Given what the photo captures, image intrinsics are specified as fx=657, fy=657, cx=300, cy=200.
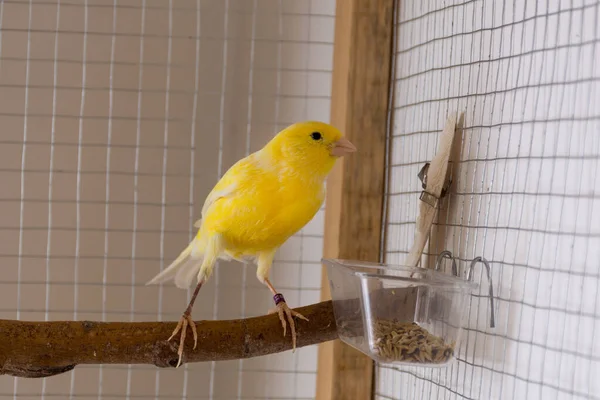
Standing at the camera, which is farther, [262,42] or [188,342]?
[262,42]

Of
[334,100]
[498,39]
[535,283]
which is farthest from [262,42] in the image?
[535,283]

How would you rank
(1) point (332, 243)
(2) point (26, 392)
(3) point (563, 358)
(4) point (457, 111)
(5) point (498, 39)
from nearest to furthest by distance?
1. (3) point (563, 358)
2. (5) point (498, 39)
3. (4) point (457, 111)
4. (1) point (332, 243)
5. (2) point (26, 392)

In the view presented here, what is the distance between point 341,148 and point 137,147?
0.81m

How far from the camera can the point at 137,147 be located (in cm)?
188

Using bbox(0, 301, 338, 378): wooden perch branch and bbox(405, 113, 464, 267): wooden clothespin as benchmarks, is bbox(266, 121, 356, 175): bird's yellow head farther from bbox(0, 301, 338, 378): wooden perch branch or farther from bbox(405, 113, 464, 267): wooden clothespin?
bbox(0, 301, 338, 378): wooden perch branch

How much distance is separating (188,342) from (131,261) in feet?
2.60

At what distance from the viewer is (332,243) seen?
147cm

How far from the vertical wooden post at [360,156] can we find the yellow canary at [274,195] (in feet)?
0.50

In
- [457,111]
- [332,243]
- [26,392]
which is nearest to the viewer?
[457,111]

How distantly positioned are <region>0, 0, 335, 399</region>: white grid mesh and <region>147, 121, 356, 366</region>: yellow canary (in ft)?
1.81

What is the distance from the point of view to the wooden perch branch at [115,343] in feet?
3.65

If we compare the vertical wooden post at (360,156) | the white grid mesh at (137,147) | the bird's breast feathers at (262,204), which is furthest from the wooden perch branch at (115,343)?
the white grid mesh at (137,147)

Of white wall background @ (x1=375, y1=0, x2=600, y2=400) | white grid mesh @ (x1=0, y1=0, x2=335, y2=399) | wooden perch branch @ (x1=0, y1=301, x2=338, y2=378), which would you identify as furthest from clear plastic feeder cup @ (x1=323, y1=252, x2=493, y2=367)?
white grid mesh @ (x1=0, y1=0, x2=335, y2=399)

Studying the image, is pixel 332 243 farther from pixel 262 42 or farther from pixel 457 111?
pixel 262 42
